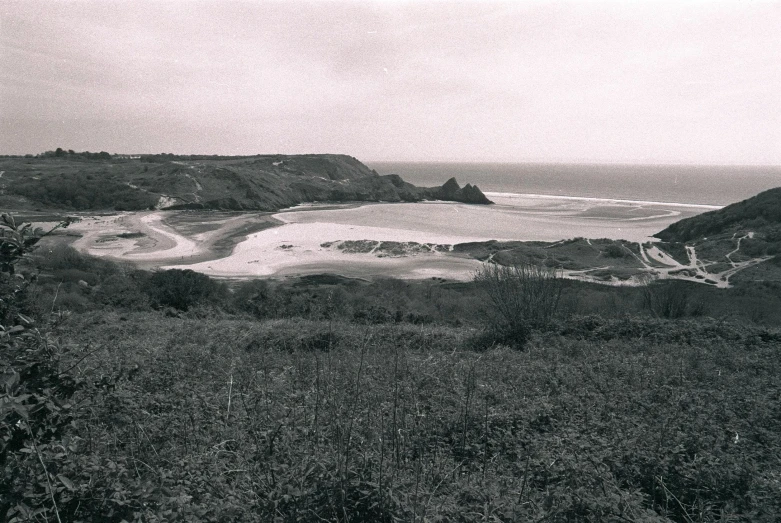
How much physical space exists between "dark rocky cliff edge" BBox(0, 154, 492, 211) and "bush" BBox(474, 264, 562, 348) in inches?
1995

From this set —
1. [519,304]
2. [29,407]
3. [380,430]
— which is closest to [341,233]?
[519,304]

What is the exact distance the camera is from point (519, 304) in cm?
1084

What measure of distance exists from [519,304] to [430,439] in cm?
685

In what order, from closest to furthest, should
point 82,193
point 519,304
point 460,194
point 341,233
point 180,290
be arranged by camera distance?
point 519,304 < point 180,290 < point 341,233 < point 82,193 < point 460,194

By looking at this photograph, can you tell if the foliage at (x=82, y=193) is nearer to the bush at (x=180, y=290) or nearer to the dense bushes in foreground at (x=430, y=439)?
the bush at (x=180, y=290)

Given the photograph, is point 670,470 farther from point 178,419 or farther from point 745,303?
point 745,303

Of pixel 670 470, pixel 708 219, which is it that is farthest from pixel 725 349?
pixel 708 219

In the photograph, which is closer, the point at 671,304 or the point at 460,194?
the point at 671,304

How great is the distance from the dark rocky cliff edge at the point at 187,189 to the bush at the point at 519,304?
166 ft

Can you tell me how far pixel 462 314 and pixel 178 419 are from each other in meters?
13.3

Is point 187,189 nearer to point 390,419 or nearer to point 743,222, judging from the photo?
point 743,222

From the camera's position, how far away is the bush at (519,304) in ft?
34.0

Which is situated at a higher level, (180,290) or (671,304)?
(671,304)

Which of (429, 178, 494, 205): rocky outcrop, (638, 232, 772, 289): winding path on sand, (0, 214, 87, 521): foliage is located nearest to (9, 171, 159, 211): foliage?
(429, 178, 494, 205): rocky outcrop
